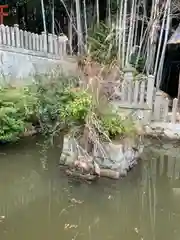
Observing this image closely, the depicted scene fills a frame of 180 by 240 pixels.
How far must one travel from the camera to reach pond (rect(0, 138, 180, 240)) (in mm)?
4875

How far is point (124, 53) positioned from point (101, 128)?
3862 millimetres

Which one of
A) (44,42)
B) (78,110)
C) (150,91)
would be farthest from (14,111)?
(44,42)

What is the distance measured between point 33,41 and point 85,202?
5243mm

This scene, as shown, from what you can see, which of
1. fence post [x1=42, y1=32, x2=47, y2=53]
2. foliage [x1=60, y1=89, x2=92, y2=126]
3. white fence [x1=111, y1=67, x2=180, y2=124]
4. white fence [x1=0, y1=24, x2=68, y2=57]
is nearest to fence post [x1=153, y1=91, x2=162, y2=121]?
white fence [x1=111, y1=67, x2=180, y2=124]

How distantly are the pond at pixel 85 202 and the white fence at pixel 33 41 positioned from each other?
10.6ft

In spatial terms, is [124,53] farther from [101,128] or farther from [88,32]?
[101,128]

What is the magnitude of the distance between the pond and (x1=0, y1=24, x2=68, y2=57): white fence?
324cm

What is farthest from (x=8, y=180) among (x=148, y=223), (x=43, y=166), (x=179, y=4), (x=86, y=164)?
(x=179, y=4)

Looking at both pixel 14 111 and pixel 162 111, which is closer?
pixel 14 111

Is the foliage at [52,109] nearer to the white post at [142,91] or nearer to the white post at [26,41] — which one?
the white post at [26,41]

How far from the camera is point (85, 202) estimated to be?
5551 millimetres

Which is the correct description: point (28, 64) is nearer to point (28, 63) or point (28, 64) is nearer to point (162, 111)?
point (28, 63)

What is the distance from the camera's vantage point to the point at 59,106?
25.3ft

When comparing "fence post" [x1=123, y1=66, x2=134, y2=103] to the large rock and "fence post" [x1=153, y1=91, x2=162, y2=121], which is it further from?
the large rock
